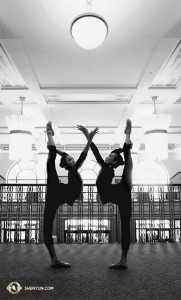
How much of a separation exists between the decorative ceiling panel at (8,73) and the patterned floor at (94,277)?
419 centimetres

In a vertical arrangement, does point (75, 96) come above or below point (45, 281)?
above

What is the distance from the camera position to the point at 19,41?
5.66 meters

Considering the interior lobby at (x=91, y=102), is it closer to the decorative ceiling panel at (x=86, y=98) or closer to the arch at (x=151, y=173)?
the decorative ceiling panel at (x=86, y=98)

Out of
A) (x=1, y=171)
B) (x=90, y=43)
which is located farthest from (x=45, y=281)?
(x=1, y=171)

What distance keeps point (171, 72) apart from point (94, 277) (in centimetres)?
584

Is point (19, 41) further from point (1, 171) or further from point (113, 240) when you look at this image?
point (1, 171)

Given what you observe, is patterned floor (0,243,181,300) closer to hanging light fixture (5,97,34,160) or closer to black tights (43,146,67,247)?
black tights (43,146,67,247)

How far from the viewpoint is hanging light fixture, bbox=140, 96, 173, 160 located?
9.44 metres

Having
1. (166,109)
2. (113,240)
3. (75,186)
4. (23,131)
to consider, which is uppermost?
(166,109)

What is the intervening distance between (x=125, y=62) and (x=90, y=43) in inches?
102

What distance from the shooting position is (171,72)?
7.34m

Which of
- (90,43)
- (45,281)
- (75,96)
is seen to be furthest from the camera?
(75,96)

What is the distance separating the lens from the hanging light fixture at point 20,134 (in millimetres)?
9570

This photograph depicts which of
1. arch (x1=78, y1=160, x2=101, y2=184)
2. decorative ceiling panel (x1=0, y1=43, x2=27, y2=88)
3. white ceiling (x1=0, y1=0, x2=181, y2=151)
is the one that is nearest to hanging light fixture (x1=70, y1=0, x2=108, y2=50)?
white ceiling (x1=0, y1=0, x2=181, y2=151)
